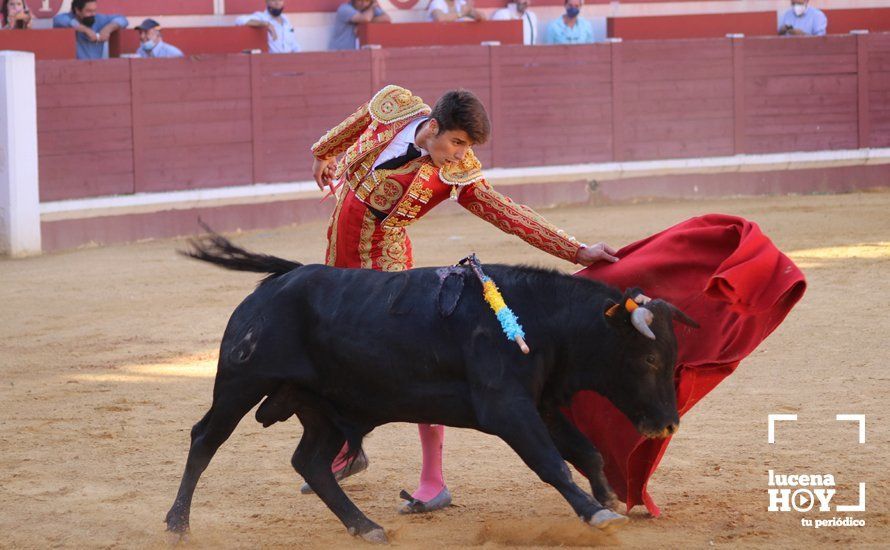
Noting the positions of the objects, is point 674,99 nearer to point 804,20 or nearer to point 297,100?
point 804,20

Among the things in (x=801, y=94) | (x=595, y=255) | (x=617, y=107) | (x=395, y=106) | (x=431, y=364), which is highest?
(x=801, y=94)

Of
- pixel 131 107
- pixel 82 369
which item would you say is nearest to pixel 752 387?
pixel 82 369

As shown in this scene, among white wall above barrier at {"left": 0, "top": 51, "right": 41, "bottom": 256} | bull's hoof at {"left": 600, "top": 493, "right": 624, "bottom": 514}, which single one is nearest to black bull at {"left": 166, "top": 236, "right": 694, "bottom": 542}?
bull's hoof at {"left": 600, "top": 493, "right": 624, "bottom": 514}

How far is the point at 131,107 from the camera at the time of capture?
9570 mm

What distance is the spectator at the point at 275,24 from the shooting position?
415 inches

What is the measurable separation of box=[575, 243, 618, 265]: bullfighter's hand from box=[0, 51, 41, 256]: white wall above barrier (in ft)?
19.8

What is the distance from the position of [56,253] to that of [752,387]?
548 centimetres

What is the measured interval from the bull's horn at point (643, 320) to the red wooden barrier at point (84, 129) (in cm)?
673

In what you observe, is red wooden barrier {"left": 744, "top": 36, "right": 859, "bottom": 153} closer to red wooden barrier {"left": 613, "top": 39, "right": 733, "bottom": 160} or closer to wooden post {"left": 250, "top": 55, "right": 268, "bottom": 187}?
red wooden barrier {"left": 613, "top": 39, "right": 733, "bottom": 160}

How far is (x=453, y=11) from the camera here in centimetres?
1162

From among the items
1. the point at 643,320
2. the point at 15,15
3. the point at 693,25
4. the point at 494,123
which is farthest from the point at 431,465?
the point at 693,25

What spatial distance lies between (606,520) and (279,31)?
824cm

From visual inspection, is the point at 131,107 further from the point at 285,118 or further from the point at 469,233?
the point at 469,233

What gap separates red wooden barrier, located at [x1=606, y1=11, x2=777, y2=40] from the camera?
1235cm
